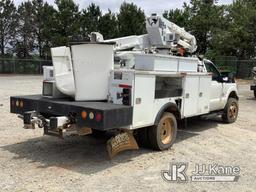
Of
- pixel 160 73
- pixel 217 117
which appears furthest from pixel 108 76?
pixel 217 117

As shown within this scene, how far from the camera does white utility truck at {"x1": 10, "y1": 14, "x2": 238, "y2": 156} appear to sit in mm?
6613

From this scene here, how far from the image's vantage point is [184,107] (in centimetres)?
845

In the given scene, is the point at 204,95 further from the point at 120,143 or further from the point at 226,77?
the point at 120,143

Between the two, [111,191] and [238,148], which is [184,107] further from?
[111,191]

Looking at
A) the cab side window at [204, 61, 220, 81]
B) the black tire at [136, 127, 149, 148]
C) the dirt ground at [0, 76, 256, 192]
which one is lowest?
the dirt ground at [0, 76, 256, 192]

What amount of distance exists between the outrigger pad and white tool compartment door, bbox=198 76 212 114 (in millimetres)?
2634

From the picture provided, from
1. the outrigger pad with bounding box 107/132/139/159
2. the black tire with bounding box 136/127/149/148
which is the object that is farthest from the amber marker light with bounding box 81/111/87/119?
the black tire with bounding box 136/127/149/148

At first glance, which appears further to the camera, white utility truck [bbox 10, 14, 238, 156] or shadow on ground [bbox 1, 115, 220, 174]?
shadow on ground [bbox 1, 115, 220, 174]

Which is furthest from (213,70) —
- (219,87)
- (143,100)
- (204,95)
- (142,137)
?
(143,100)

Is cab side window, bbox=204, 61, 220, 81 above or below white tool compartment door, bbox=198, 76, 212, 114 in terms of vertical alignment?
above

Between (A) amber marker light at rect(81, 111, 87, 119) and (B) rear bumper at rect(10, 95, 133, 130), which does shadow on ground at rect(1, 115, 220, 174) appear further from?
(A) amber marker light at rect(81, 111, 87, 119)

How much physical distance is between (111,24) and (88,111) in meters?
37.3

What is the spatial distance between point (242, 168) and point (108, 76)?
289 cm

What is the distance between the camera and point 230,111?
37.6 feet
